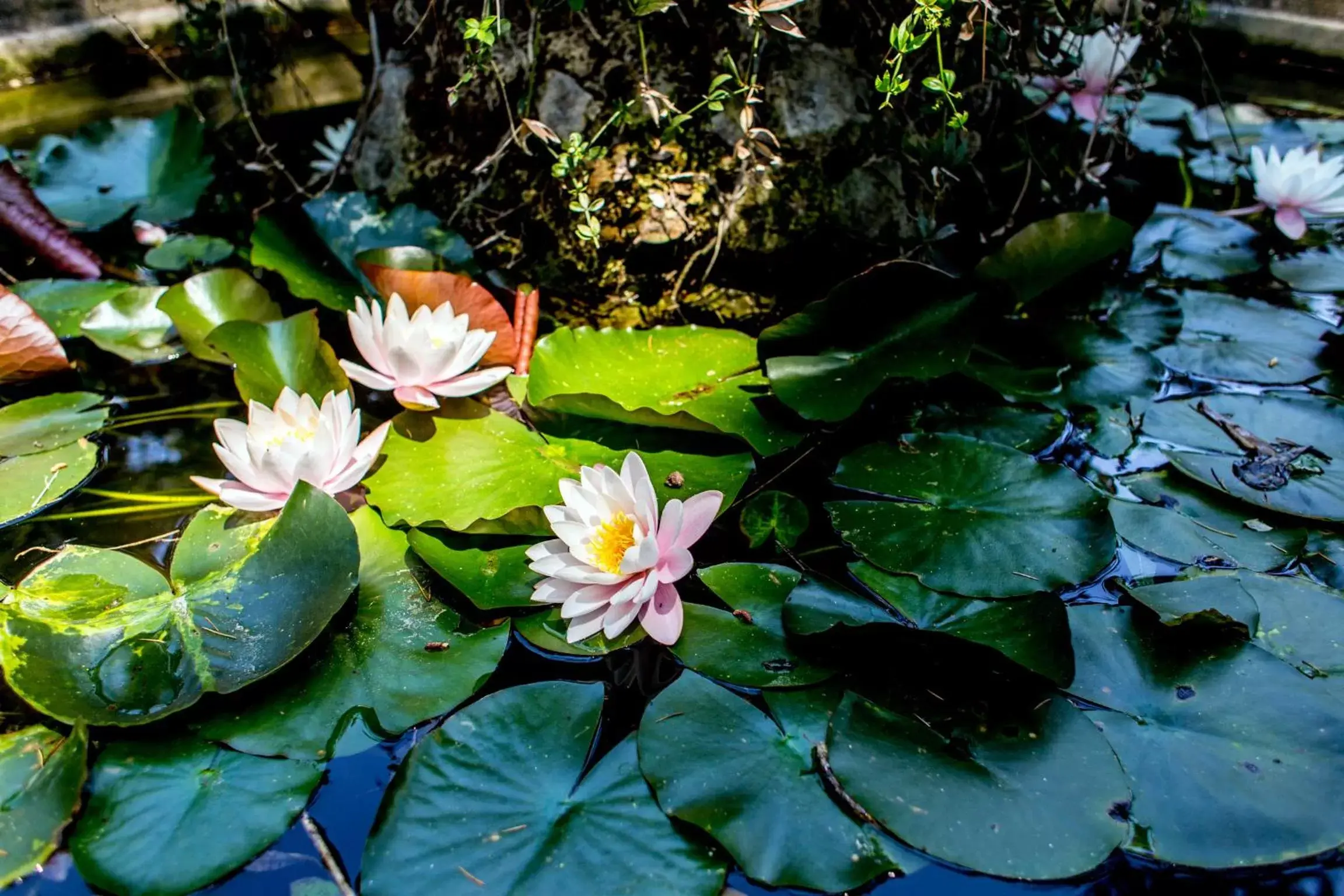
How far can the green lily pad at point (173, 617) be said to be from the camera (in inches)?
41.3

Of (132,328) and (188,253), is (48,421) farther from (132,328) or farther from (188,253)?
(188,253)

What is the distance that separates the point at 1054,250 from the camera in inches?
71.6

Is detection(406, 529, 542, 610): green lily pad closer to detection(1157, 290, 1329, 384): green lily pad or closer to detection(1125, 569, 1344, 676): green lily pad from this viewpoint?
detection(1125, 569, 1344, 676): green lily pad

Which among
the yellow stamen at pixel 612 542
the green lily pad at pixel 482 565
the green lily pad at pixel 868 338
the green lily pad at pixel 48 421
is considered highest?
the green lily pad at pixel 868 338

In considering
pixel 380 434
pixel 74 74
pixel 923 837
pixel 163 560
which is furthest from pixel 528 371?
pixel 74 74

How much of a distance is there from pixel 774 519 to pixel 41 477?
52.5 inches

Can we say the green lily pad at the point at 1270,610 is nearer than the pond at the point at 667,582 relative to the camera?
No

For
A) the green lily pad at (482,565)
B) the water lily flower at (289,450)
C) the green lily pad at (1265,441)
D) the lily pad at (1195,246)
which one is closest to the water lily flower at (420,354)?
the water lily flower at (289,450)

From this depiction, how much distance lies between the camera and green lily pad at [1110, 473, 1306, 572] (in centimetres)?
131

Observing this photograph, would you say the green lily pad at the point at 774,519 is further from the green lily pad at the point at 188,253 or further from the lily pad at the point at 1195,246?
the green lily pad at the point at 188,253

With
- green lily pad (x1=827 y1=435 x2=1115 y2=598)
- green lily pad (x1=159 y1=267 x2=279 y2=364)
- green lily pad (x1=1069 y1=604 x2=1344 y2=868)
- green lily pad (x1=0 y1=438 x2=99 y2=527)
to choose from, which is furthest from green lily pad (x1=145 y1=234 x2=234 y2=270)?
green lily pad (x1=1069 y1=604 x2=1344 y2=868)

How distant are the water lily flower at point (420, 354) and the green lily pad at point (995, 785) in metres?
0.94

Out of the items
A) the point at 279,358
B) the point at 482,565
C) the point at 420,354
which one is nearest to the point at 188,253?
the point at 279,358

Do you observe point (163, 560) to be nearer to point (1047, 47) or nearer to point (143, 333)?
point (143, 333)
